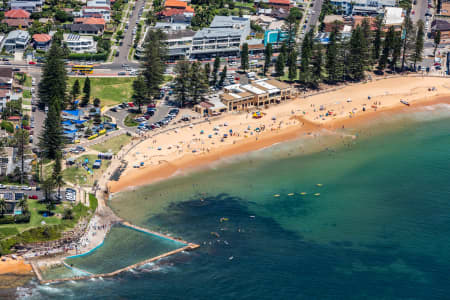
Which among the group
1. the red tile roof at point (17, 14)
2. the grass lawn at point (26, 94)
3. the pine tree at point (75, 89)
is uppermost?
the red tile roof at point (17, 14)

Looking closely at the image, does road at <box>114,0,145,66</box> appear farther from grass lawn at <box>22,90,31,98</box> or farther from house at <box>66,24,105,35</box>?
grass lawn at <box>22,90,31,98</box>

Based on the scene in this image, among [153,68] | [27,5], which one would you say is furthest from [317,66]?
[27,5]

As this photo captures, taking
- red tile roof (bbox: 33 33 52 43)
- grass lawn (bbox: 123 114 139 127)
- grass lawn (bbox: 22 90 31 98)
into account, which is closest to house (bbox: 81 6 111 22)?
red tile roof (bbox: 33 33 52 43)

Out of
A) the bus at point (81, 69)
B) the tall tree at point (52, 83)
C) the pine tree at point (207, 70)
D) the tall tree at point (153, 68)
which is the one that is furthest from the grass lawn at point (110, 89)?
the pine tree at point (207, 70)

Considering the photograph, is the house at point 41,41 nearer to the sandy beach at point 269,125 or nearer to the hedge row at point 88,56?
the hedge row at point 88,56

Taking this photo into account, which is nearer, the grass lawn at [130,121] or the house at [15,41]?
the grass lawn at [130,121]

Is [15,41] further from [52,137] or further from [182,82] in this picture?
[52,137]
